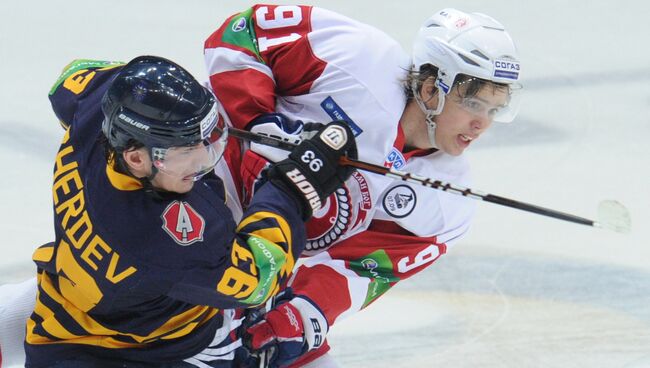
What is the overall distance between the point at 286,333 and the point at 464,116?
0.73 meters

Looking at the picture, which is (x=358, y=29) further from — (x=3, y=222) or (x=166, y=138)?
(x=3, y=222)

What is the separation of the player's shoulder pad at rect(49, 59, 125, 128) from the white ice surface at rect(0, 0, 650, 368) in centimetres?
121

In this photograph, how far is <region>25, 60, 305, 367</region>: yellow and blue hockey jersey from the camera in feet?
8.00

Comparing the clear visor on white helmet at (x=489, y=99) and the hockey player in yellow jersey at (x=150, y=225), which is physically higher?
the clear visor on white helmet at (x=489, y=99)

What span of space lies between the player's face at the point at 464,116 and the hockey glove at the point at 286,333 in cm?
57

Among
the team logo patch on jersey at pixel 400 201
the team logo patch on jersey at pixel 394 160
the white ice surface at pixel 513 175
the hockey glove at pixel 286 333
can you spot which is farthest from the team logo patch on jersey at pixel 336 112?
the white ice surface at pixel 513 175

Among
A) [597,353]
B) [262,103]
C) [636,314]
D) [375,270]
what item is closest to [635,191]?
[636,314]

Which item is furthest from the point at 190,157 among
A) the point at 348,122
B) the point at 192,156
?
the point at 348,122

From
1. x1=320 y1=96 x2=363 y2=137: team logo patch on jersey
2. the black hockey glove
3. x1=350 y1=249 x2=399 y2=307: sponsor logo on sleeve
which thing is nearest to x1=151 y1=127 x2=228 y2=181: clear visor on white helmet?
the black hockey glove

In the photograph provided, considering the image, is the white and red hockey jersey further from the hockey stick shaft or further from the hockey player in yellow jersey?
the hockey player in yellow jersey

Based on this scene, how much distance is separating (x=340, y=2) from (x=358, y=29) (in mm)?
2921

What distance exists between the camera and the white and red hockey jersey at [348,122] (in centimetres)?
298

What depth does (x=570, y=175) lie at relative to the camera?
459cm

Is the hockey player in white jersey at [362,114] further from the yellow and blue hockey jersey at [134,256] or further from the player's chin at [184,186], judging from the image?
the player's chin at [184,186]
